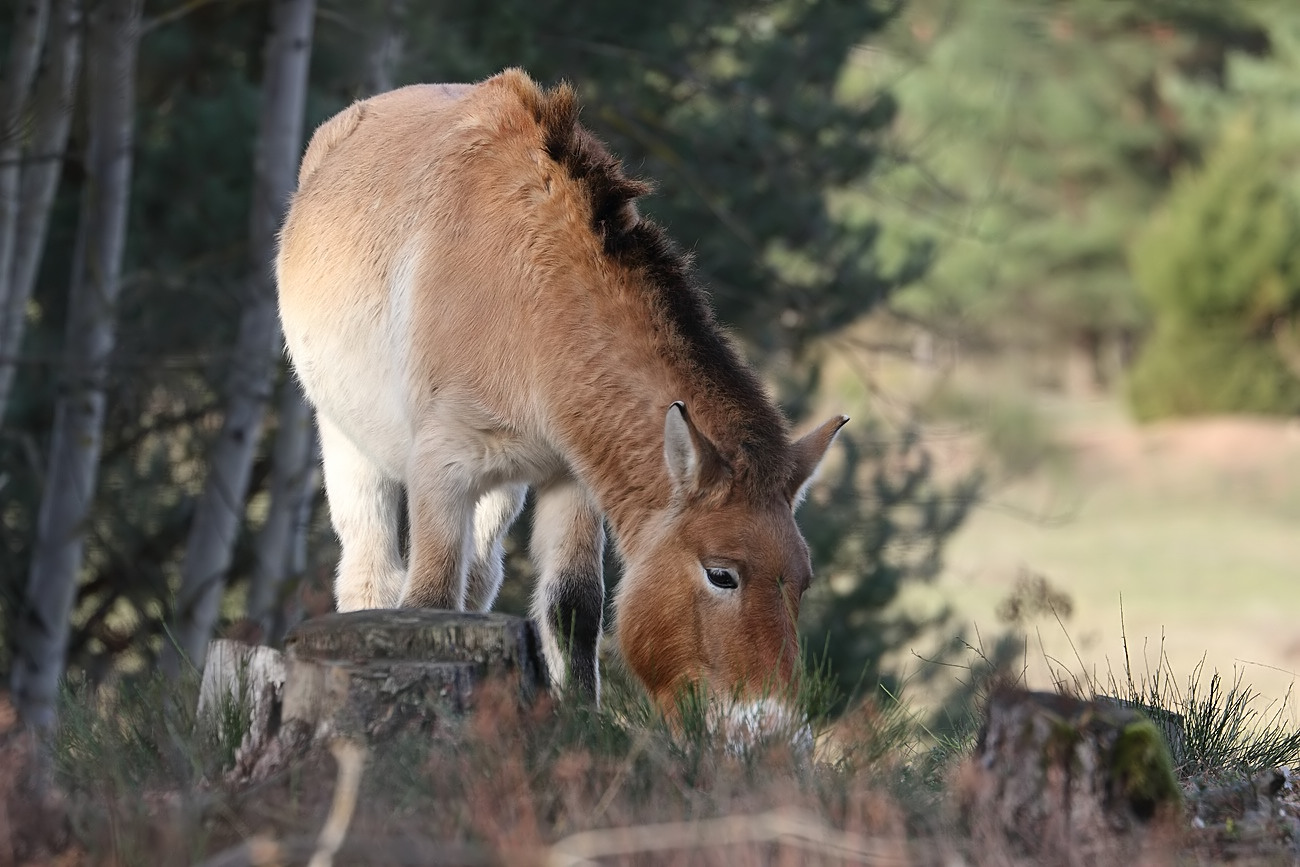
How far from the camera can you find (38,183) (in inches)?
373

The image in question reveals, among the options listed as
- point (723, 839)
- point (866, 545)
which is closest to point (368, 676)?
point (723, 839)

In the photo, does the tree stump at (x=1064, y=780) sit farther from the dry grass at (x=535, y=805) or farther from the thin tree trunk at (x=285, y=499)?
the thin tree trunk at (x=285, y=499)

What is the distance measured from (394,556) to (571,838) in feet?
11.3

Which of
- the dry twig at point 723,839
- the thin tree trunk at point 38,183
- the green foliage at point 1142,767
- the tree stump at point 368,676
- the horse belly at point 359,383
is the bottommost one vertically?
the dry twig at point 723,839

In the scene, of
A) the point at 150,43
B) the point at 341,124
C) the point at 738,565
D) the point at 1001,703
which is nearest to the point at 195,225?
the point at 150,43

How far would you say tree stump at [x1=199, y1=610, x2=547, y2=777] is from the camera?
13.2 ft

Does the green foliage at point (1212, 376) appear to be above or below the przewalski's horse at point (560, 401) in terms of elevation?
above

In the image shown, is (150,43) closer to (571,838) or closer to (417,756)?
(417,756)

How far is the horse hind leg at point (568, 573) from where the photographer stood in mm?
5461

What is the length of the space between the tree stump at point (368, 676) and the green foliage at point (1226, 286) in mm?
34476

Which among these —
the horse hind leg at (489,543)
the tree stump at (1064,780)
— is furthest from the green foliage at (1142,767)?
the horse hind leg at (489,543)

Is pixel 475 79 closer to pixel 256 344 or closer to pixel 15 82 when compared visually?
pixel 256 344

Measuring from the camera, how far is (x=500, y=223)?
538 cm

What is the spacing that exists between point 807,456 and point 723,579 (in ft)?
1.88
